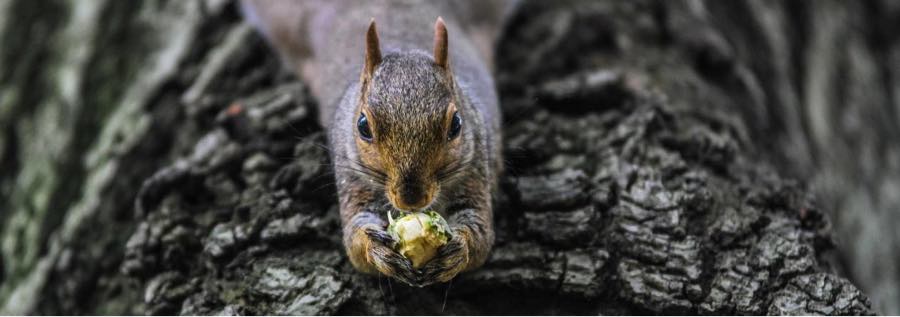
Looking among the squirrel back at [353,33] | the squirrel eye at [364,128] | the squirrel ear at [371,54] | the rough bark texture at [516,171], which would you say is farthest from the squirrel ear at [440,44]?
the rough bark texture at [516,171]

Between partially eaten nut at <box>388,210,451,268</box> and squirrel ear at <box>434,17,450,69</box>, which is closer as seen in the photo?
partially eaten nut at <box>388,210,451,268</box>

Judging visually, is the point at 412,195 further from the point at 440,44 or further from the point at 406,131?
the point at 440,44

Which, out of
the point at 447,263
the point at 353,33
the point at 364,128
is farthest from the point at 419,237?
the point at 353,33

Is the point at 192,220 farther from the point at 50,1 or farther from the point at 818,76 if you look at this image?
the point at 818,76

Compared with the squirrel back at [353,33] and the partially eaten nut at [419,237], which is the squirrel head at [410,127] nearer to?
the partially eaten nut at [419,237]

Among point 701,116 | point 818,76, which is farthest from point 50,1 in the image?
point 818,76

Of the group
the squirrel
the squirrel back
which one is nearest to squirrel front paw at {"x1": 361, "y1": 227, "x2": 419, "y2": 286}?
the squirrel

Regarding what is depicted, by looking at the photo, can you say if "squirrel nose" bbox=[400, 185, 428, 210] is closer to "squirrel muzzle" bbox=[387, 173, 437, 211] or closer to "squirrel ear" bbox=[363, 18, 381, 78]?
"squirrel muzzle" bbox=[387, 173, 437, 211]
